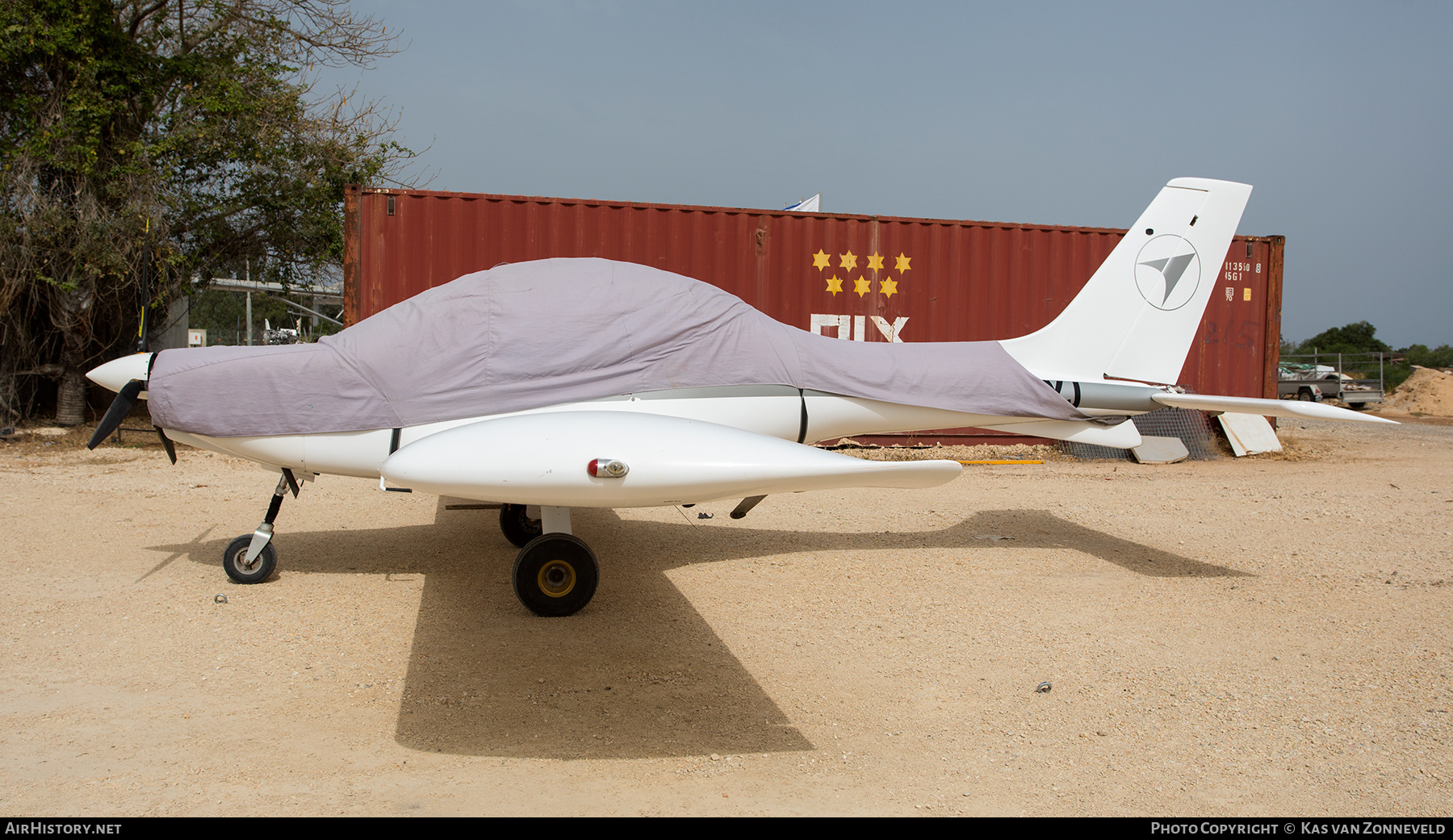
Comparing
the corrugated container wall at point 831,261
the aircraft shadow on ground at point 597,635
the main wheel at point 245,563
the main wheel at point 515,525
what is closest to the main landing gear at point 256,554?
the main wheel at point 245,563

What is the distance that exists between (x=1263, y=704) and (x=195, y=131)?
15.2 metres

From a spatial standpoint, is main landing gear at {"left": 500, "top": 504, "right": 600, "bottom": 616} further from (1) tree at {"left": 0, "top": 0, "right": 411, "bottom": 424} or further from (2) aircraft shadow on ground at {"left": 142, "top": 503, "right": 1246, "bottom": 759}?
(1) tree at {"left": 0, "top": 0, "right": 411, "bottom": 424}

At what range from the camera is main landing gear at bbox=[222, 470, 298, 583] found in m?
5.34

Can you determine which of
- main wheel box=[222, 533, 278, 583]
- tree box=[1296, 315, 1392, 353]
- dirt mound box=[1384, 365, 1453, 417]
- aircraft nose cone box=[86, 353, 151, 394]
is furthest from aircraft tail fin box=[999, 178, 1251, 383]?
tree box=[1296, 315, 1392, 353]

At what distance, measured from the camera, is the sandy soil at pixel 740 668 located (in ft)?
9.82

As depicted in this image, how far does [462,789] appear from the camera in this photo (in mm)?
2941

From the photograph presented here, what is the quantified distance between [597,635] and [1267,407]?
13.8ft

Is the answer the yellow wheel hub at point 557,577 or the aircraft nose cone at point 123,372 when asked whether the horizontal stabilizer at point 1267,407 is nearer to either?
the yellow wheel hub at point 557,577

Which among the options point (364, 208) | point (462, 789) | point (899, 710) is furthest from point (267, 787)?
point (364, 208)

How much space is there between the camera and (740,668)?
4.18 m

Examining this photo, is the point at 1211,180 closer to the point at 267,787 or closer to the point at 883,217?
the point at 883,217

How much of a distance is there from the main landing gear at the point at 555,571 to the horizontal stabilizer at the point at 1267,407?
3962mm

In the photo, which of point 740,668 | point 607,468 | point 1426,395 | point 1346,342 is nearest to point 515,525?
point 740,668

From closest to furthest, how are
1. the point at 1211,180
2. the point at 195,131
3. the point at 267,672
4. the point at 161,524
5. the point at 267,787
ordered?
the point at 267,787 < the point at 267,672 < the point at 1211,180 < the point at 161,524 < the point at 195,131
